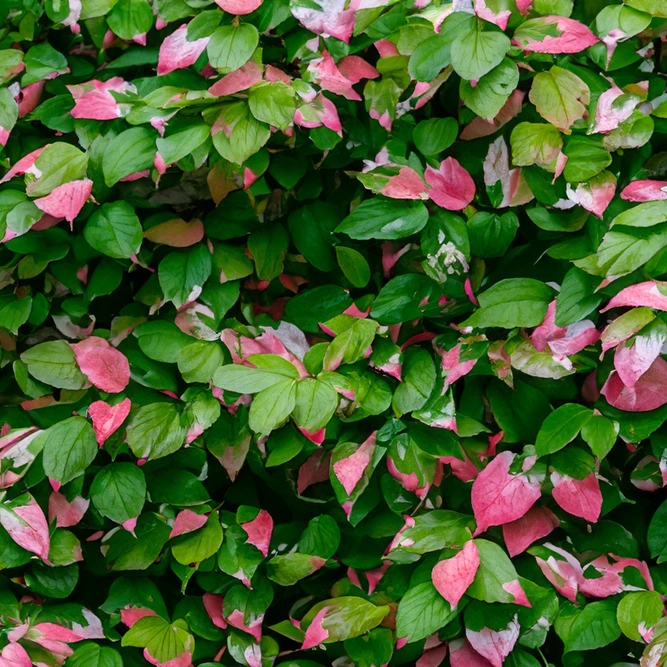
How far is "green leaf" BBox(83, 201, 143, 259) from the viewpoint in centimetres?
110

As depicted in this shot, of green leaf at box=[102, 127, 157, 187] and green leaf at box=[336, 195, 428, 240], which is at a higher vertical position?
green leaf at box=[102, 127, 157, 187]

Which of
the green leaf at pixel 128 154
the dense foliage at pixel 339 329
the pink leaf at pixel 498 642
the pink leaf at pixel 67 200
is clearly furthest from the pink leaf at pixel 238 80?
the pink leaf at pixel 498 642

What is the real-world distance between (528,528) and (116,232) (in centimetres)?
71

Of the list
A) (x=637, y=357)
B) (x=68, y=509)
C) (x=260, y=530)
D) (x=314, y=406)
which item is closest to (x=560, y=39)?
(x=637, y=357)

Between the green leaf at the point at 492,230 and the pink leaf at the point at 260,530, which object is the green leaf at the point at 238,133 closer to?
the green leaf at the point at 492,230

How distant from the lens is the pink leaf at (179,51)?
110cm

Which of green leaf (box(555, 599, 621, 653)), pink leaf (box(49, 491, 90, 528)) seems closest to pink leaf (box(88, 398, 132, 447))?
pink leaf (box(49, 491, 90, 528))

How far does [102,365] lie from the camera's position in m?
1.18

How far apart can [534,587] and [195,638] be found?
0.52 m

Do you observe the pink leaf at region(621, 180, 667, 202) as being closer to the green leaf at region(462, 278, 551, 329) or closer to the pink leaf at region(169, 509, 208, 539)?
the green leaf at region(462, 278, 551, 329)

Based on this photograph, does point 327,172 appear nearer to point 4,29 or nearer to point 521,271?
point 521,271

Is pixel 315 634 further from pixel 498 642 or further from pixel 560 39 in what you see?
pixel 560 39

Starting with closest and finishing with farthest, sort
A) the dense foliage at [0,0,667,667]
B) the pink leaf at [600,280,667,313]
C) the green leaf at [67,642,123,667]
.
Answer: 1. the pink leaf at [600,280,667,313]
2. the dense foliage at [0,0,667,667]
3. the green leaf at [67,642,123,667]

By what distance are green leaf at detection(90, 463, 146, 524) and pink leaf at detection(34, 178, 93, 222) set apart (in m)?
0.37
